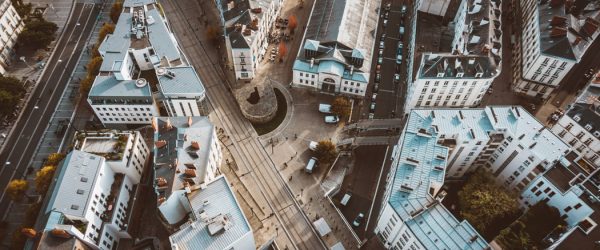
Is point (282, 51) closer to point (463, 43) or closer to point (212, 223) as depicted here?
point (463, 43)

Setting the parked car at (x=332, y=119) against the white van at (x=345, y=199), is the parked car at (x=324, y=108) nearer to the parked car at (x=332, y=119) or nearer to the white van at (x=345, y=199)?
the parked car at (x=332, y=119)

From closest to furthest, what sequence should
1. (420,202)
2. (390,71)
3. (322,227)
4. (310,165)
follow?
(420,202)
(322,227)
(310,165)
(390,71)

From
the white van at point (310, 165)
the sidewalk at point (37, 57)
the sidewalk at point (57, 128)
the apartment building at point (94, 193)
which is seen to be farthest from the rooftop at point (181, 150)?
the sidewalk at point (37, 57)

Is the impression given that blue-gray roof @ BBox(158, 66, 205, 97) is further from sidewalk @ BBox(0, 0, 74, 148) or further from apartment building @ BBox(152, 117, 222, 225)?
sidewalk @ BBox(0, 0, 74, 148)

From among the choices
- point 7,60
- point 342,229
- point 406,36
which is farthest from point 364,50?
point 7,60

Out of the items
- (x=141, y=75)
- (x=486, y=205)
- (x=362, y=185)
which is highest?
(x=141, y=75)

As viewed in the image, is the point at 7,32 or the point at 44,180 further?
the point at 7,32

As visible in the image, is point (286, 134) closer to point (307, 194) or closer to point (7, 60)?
point (307, 194)

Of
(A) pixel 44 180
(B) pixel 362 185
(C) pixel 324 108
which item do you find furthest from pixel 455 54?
(A) pixel 44 180
